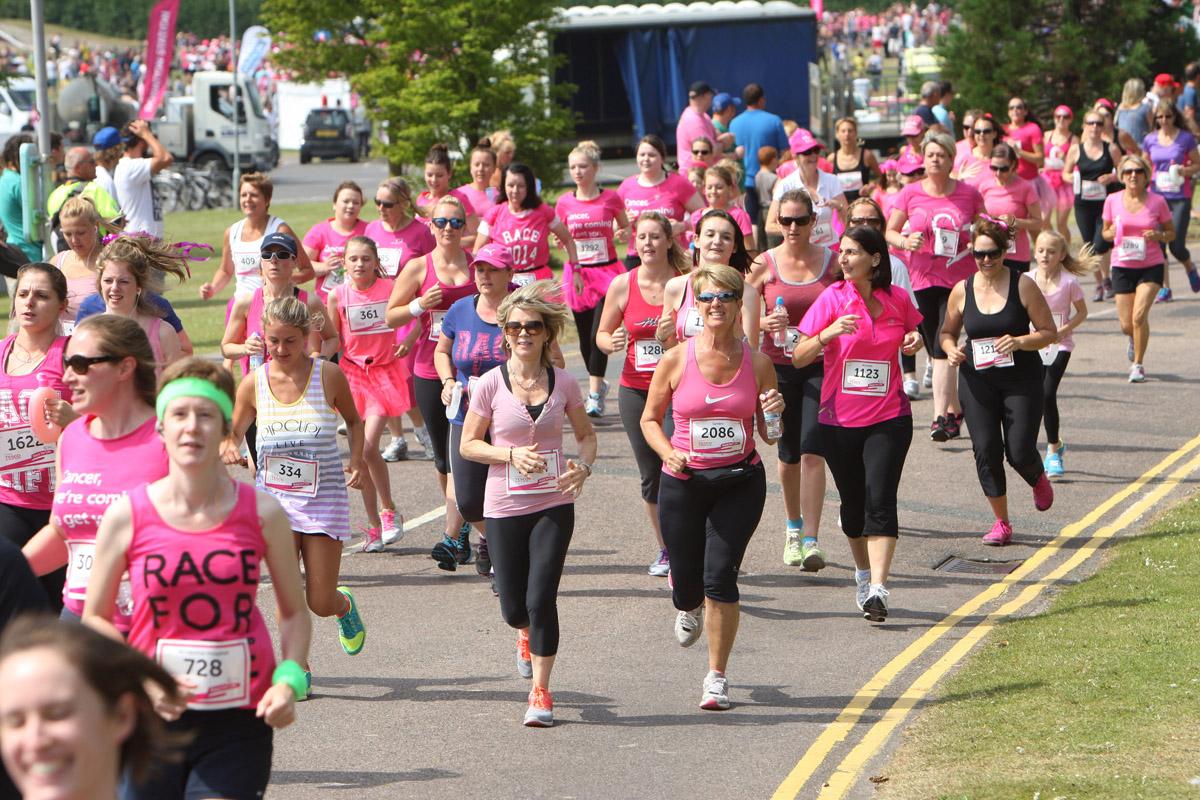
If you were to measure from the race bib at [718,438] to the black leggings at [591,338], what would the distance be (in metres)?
6.03

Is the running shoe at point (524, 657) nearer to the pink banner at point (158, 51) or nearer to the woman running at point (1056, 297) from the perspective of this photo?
the woman running at point (1056, 297)

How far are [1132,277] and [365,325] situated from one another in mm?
7401

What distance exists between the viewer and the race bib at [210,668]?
468 cm

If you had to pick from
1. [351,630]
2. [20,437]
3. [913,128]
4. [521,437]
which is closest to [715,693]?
[521,437]

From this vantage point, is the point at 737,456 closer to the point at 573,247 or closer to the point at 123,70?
the point at 573,247

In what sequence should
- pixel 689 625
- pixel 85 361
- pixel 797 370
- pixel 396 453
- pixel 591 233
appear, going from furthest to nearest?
1. pixel 591 233
2. pixel 396 453
3. pixel 797 370
4. pixel 689 625
5. pixel 85 361

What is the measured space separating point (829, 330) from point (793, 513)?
163 centimetres

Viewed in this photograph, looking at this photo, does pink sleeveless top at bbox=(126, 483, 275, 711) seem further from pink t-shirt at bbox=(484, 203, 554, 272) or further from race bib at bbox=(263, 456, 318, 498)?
pink t-shirt at bbox=(484, 203, 554, 272)

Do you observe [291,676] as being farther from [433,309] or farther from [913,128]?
[913,128]

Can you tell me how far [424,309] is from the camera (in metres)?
10.2

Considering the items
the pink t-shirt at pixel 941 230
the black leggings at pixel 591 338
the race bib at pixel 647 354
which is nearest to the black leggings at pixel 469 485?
the race bib at pixel 647 354

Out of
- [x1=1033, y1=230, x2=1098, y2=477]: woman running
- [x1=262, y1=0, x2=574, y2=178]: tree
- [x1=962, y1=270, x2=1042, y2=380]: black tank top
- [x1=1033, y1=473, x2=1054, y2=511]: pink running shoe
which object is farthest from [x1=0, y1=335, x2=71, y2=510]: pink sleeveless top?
[x1=262, y1=0, x2=574, y2=178]: tree

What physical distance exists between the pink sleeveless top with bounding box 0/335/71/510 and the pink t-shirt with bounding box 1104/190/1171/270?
1062cm

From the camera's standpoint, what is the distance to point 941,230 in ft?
42.5
